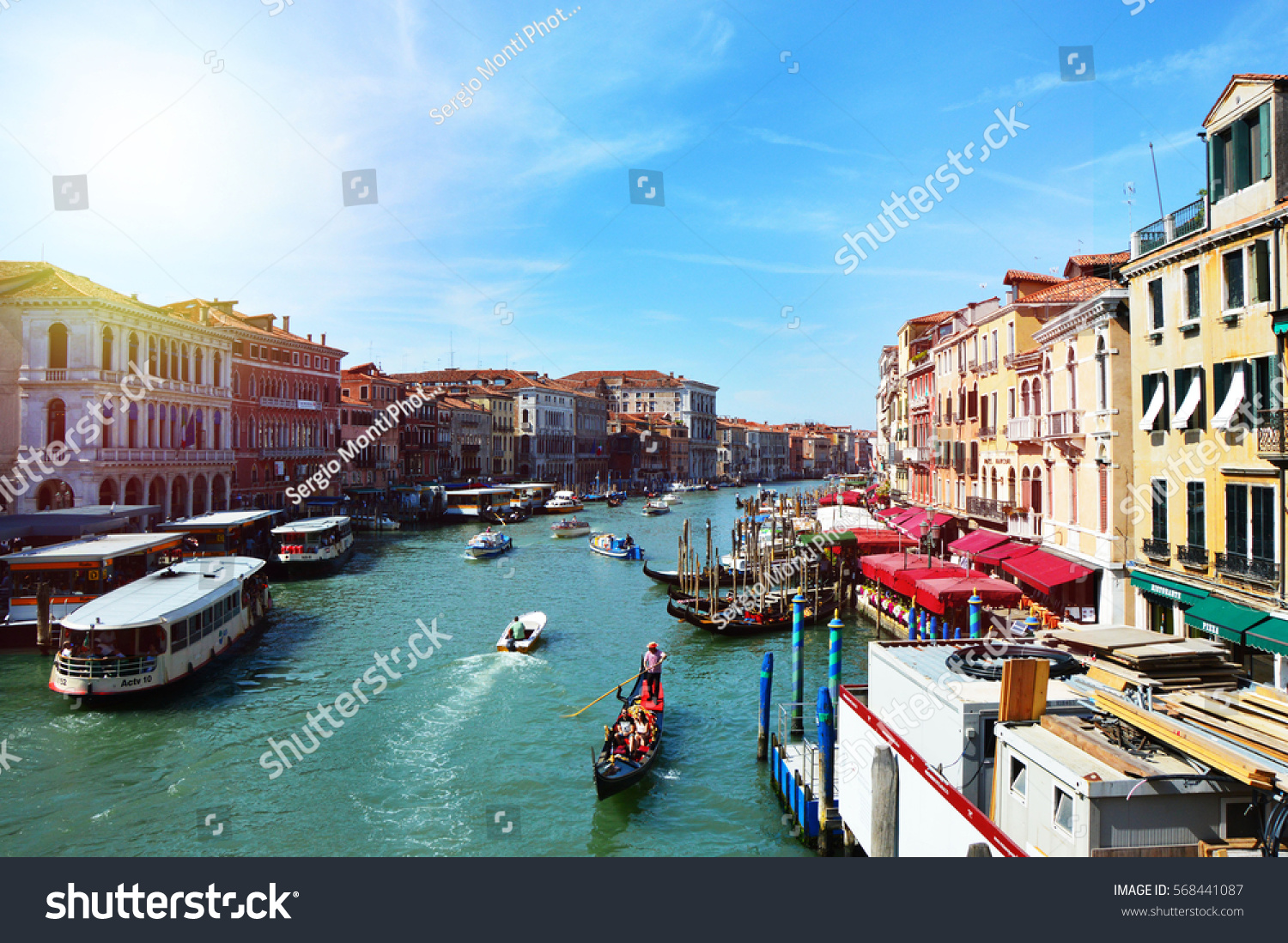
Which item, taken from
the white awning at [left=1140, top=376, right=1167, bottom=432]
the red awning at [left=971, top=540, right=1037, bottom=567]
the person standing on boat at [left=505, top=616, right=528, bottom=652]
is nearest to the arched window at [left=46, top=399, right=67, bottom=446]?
the person standing on boat at [left=505, top=616, right=528, bottom=652]

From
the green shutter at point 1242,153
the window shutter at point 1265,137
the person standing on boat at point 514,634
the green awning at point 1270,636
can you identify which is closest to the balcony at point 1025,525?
the green awning at point 1270,636

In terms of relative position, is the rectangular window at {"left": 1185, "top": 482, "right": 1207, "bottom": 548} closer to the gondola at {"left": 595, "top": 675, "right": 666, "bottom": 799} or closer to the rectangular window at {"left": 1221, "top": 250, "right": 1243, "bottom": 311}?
the rectangular window at {"left": 1221, "top": 250, "right": 1243, "bottom": 311}

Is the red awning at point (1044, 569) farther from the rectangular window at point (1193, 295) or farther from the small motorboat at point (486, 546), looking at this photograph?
the small motorboat at point (486, 546)

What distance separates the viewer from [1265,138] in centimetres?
1200

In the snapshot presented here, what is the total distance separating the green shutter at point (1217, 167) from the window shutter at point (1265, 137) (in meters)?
0.90

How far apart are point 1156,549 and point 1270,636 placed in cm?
352

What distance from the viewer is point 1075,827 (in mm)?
5527

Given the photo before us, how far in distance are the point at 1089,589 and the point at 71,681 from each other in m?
A: 19.6

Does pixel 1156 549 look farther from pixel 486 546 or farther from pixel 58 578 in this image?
pixel 486 546

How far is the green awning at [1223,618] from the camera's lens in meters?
11.9

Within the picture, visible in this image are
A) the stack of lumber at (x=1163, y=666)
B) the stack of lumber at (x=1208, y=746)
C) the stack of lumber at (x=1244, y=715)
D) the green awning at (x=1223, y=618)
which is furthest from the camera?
the green awning at (x=1223, y=618)

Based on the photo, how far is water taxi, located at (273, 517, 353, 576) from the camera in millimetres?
31641

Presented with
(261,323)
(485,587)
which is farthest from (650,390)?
(485,587)

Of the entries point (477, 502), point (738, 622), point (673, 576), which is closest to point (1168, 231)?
point (738, 622)
